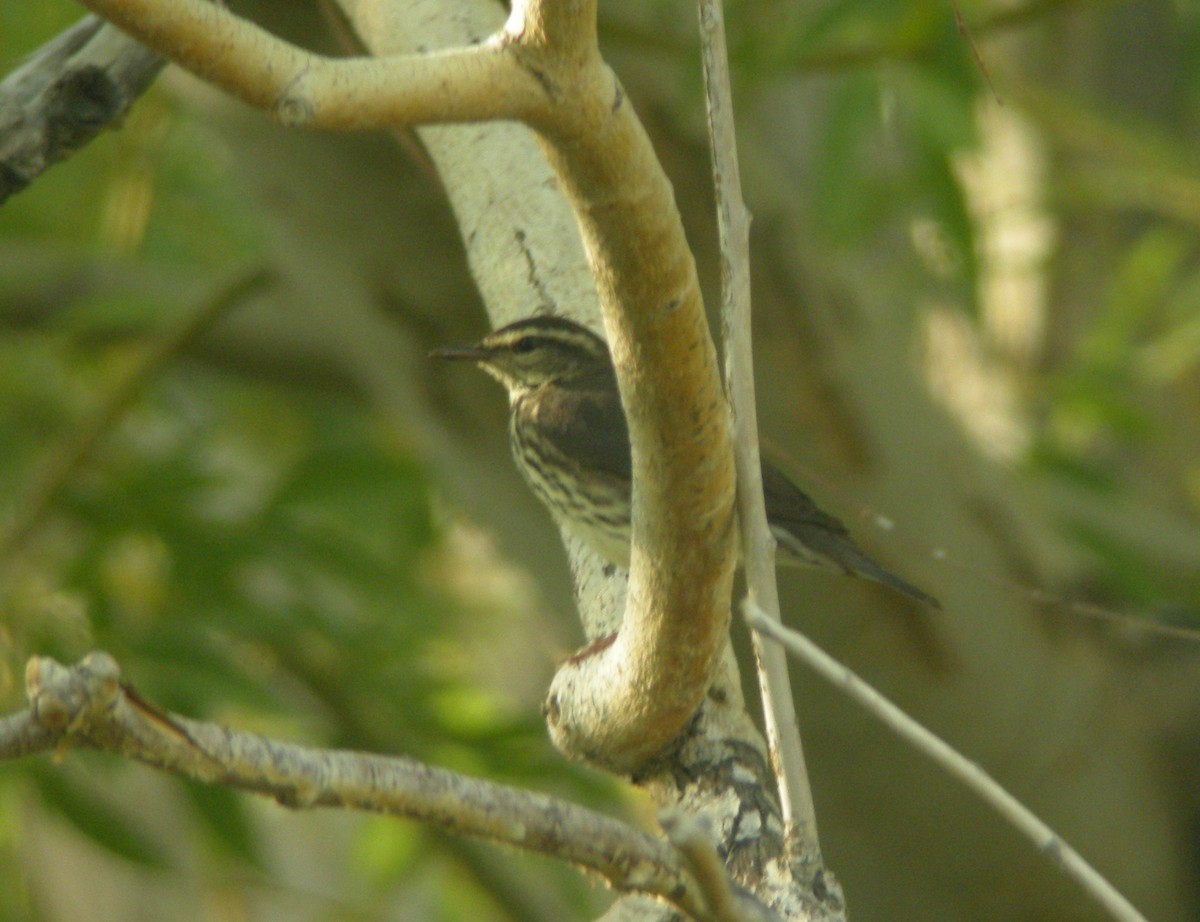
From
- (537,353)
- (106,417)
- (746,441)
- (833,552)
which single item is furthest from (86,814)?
(746,441)

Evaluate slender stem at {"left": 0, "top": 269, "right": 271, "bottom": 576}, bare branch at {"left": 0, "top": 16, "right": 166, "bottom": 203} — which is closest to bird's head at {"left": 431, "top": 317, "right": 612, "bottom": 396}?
bare branch at {"left": 0, "top": 16, "right": 166, "bottom": 203}

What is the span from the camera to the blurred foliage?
173 inches

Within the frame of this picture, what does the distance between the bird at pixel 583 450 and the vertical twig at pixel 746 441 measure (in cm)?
104

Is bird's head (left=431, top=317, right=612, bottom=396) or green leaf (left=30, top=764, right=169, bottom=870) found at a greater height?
bird's head (left=431, top=317, right=612, bottom=396)

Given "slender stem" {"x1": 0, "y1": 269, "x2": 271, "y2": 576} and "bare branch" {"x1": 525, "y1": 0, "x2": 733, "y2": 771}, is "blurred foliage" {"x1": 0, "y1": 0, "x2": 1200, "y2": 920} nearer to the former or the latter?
"slender stem" {"x1": 0, "y1": 269, "x2": 271, "y2": 576}

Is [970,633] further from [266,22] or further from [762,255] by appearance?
[266,22]

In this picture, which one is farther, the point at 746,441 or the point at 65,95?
the point at 65,95

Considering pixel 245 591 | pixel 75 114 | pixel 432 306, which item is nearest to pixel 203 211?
pixel 245 591

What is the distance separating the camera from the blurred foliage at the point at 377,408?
441cm

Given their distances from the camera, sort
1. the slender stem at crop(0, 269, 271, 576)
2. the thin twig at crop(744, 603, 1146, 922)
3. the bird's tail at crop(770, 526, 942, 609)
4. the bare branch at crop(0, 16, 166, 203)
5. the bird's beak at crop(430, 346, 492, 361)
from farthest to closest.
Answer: the slender stem at crop(0, 269, 271, 576) → the bird's beak at crop(430, 346, 492, 361) → the bird's tail at crop(770, 526, 942, 609) → the bare branch at crop(0, 16, 166, 203) → the thin twig at crop(744, 603, 1146, 922)

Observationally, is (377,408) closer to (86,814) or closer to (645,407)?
(86,814)

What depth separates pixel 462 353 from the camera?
160 inches

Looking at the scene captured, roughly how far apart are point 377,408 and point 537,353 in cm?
212

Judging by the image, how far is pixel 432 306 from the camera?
4523 millimetres
